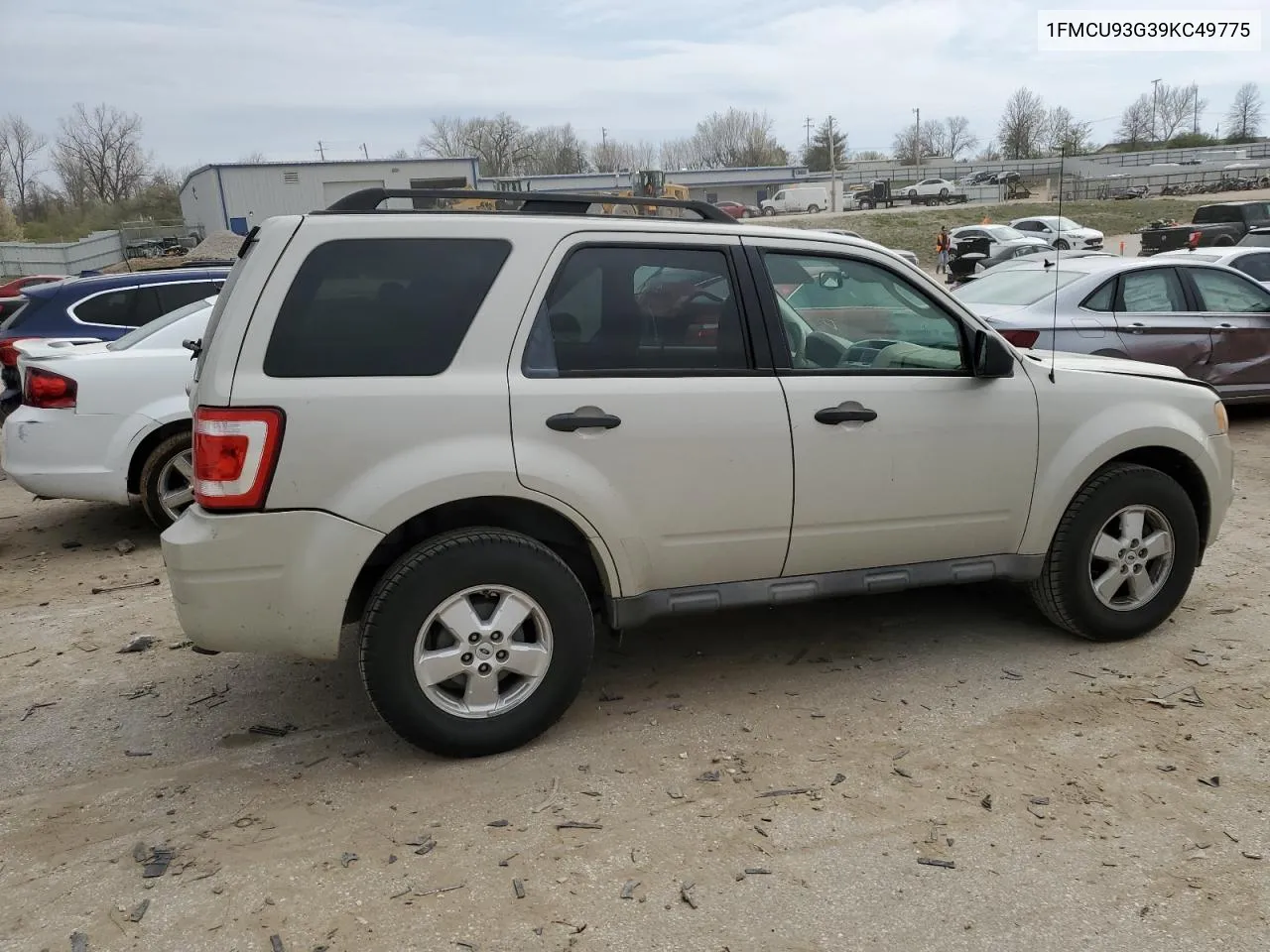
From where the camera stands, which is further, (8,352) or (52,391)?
(8,352)

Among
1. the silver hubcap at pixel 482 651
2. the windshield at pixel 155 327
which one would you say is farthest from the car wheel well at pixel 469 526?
the windshield at pixel 155 327

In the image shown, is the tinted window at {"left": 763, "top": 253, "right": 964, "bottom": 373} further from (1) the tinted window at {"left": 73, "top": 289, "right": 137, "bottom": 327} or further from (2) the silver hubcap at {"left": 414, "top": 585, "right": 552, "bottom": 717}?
(1) the tinted window at {"left": 73, "top": 289, "right": 137, "bottom": 327}

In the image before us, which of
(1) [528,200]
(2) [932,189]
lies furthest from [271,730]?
(2) [932,189]

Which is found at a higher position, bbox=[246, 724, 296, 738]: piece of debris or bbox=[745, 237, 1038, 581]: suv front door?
bbox=[745, 237, 1038, 581]: suv front door

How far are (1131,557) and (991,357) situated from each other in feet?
4.02

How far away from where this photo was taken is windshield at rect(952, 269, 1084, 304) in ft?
27.8

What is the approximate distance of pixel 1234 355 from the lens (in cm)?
910

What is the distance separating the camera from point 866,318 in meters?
4.23

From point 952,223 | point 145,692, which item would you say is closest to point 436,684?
point 145,692

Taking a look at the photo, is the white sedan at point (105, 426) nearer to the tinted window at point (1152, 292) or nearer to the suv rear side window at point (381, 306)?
the suv rear side window at point (381, 306)

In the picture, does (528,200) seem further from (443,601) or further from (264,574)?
(264,574)

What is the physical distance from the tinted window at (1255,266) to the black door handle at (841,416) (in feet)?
38.3

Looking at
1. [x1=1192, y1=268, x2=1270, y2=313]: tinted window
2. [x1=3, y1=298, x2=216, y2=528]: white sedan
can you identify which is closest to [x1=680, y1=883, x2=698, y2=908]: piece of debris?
[x1=3, y1=298, x2=216, y2=528]: white sedan

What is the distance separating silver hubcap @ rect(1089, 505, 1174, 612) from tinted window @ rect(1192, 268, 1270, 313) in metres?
5.58
